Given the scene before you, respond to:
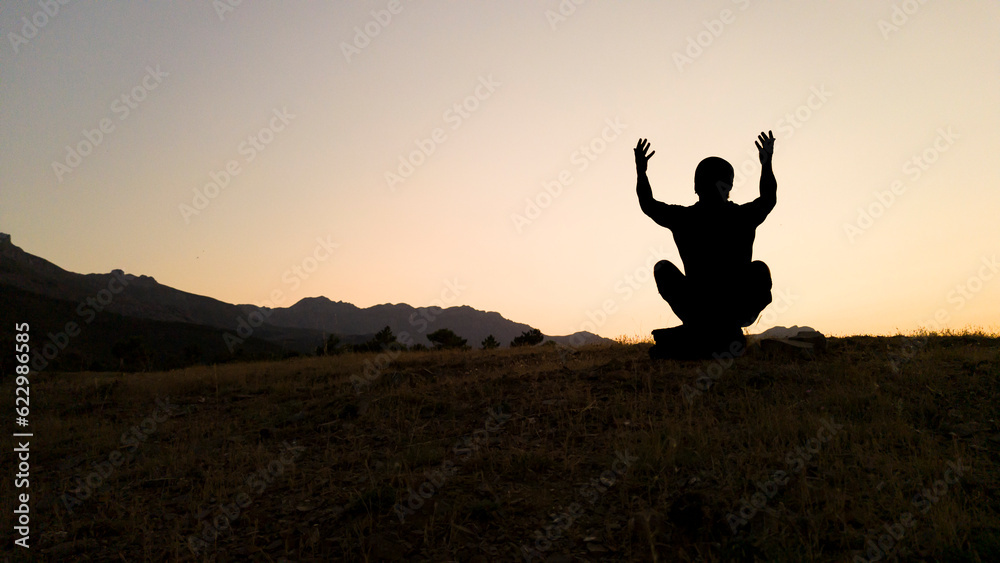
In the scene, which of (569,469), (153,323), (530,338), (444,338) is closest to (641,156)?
(569,469)

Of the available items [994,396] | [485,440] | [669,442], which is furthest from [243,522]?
[994,396]

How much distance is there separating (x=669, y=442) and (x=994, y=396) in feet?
11.7

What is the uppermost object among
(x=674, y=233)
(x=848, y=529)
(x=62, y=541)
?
(x=674, y=233)

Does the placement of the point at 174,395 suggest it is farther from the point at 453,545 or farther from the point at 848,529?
the point at 848,529

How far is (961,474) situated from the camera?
389 cm

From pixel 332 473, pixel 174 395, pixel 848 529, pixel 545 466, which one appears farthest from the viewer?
pixel 174 395

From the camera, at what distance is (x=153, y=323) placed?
232 feet

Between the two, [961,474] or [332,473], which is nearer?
[961,474]

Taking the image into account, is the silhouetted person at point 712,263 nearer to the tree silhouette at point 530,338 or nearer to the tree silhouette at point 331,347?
the tree silhouette at point 530,338
